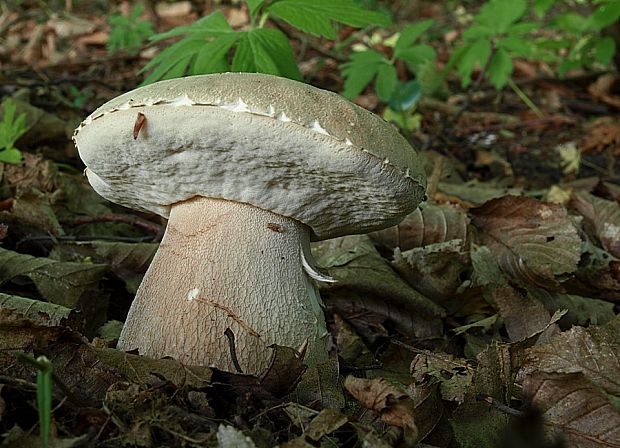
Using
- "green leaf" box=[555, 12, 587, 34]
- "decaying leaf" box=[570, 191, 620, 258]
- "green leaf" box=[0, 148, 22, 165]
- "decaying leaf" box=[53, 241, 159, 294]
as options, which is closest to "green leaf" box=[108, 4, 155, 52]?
"green leaf" box=[0, 148, 22, 165]

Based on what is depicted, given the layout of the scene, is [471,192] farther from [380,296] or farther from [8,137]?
[8,137]

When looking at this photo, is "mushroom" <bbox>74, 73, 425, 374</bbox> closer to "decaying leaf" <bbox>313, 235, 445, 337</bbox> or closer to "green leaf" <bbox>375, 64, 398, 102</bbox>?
"decaying leaf" <bbox>313, 235, 445, 337</bbox>

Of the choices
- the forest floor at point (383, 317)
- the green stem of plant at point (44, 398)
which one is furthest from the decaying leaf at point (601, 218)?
the green stem of plant at point (44, 398)

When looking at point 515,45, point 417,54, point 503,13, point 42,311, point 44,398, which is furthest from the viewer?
point 503,13

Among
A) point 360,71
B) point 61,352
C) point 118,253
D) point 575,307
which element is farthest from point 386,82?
point 61,352

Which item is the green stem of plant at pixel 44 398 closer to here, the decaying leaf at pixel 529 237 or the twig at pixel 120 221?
the twig at pixel 120 221

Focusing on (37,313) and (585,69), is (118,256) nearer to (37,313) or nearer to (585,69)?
(37,313)
